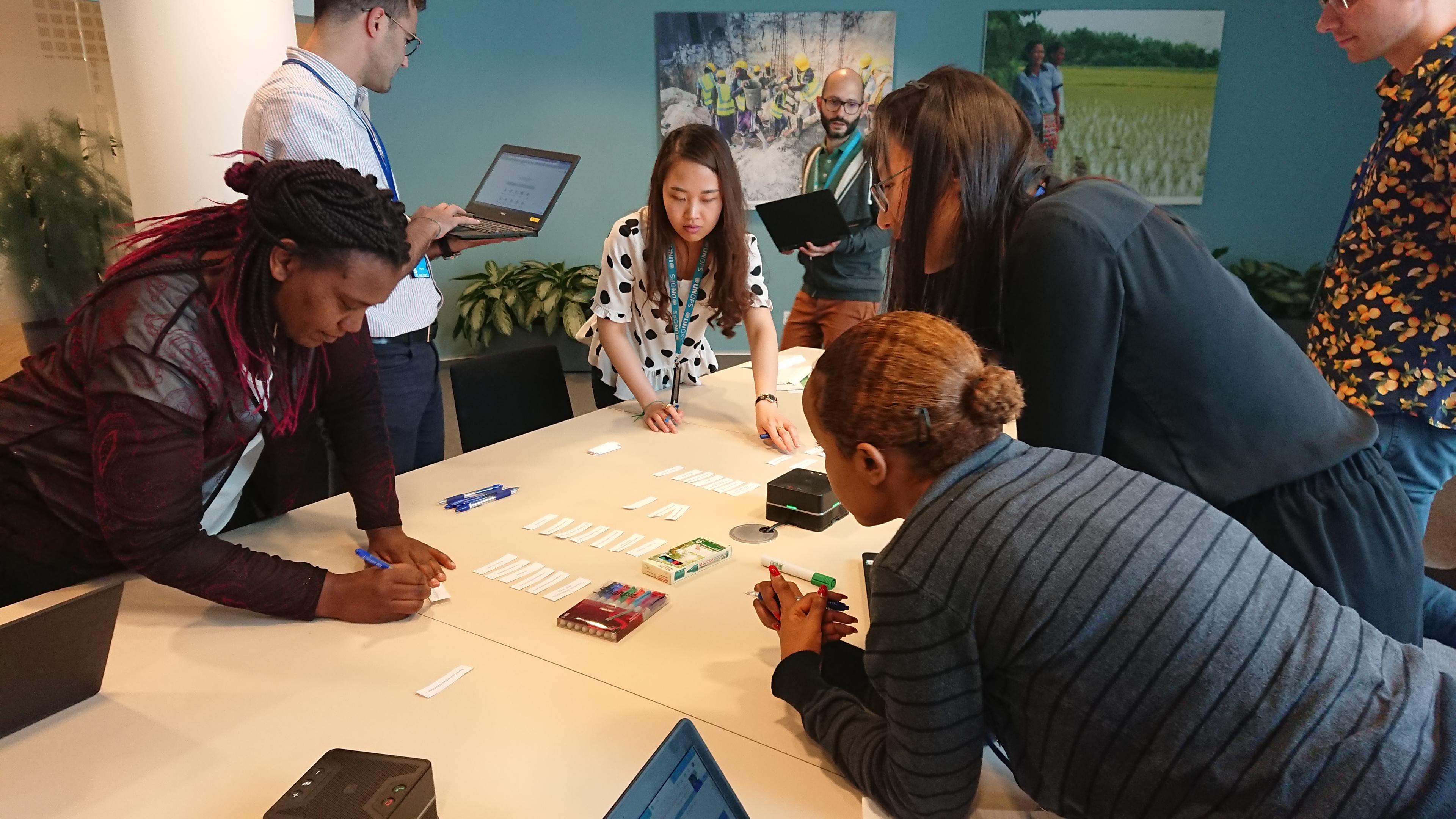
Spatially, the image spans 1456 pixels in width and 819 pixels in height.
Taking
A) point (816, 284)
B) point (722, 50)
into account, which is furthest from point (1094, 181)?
point (722, 50)

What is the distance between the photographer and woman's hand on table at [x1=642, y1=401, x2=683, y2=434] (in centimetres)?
241

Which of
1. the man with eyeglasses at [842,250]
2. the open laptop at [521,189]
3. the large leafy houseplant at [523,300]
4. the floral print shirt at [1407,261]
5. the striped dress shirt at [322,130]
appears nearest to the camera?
the floral print shirt at [1407,261]

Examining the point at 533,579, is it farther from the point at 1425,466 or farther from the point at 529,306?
the point at 529,306

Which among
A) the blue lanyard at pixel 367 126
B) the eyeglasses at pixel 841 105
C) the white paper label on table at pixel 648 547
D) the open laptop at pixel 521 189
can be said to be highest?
the eyeglasses at pixel 841 105

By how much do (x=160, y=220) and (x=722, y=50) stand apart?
5.00 meters

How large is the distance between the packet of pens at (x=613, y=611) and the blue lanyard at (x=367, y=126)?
1.18 m

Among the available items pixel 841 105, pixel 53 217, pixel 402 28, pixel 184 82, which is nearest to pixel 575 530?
pixel 402 28

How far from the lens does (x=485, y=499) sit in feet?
6.16

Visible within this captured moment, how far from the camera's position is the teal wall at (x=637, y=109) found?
5.42m

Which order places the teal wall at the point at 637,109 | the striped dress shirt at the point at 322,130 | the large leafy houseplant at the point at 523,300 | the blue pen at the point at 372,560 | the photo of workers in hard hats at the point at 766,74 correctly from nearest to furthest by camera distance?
the blue pen at the point at 372,560
the striped dress shirt at the point at 322,130
the teal wall at the point at 637,109
the photo of workers in hard hats at the point at 766,74
the large leafy houseplant at the point at 523,300

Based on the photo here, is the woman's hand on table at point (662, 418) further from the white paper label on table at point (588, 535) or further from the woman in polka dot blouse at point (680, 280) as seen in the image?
the white paper label on table at point (588, 535)

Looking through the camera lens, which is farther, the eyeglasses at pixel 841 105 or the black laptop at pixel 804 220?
the eyeglasses at pixel 841 105

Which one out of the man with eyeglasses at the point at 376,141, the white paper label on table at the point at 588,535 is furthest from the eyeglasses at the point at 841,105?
the white paper label on table at the point at 588,535

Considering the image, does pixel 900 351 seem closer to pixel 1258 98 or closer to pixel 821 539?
pixel 821 539
